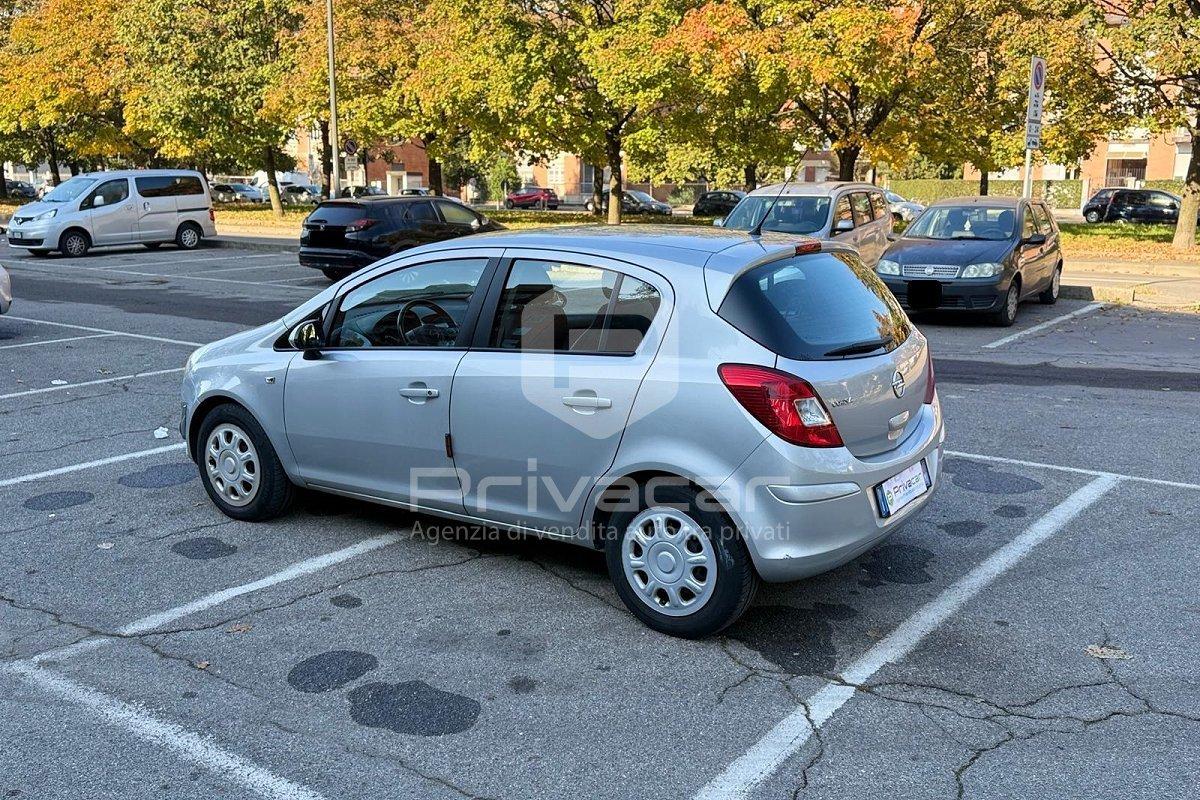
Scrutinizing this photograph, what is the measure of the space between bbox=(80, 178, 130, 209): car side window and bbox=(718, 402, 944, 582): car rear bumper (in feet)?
79.6

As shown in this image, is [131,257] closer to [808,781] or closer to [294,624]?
[294,624]

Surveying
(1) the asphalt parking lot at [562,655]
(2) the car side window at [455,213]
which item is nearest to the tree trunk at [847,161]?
(2) the car side window at [455,213]

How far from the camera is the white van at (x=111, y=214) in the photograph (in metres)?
23.8

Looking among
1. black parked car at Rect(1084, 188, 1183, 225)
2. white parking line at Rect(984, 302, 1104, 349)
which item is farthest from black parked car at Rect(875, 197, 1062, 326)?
black parked car at Rect(1084, 188, 1183, 225)

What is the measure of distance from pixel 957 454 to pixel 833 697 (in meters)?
3.64

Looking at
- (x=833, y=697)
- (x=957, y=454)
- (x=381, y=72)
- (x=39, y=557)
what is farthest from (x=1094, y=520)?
(x=381, y=72)

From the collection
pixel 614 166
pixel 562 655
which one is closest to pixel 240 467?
pixel 562 655

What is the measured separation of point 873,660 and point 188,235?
25.4m

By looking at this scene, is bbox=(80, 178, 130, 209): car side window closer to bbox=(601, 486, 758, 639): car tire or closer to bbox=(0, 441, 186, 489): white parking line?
bbox=(0, 441, 186, 489): white parking line

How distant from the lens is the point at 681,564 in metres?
4.13

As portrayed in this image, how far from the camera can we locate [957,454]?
6.98 meters

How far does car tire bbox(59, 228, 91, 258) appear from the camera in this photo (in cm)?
2394

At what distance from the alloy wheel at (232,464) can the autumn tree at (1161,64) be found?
19.3 m

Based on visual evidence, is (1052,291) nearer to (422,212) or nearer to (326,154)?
(422,212)
